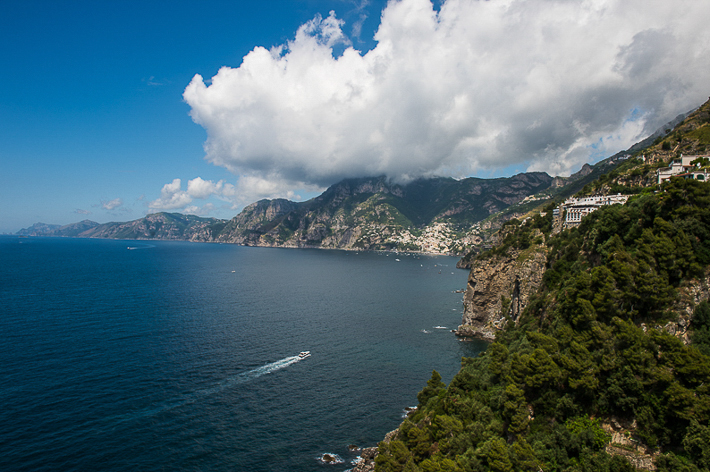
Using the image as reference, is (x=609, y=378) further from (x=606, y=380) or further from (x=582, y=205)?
(x=582, y=205)

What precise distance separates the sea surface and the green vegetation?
52.9 feet

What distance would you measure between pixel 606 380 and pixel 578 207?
1800 inches

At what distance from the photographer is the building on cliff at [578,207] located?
5950 centimetres

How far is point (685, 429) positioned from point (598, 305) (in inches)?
482

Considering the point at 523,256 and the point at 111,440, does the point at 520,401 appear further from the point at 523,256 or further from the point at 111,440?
the point at 523,256

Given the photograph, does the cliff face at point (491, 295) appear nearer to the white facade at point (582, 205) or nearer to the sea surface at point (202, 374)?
the sea surface at point (202, 374)

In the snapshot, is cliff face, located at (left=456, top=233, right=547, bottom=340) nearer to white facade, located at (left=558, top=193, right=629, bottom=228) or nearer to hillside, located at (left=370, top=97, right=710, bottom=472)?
white facade, located at (left=558, top=193, right=629, bottom=228)

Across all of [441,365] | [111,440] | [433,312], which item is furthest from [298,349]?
[433,312]

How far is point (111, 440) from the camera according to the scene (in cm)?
4125

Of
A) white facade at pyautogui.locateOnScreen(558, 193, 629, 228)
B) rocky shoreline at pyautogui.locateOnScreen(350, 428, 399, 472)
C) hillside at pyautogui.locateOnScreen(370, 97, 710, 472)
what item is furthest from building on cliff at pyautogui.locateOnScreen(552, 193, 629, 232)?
rocky shoreline at pyautogui.locateOnScreen(350, 428, 399, 472)

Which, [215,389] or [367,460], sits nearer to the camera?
[367,460]

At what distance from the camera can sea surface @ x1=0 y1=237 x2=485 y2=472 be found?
135 ft

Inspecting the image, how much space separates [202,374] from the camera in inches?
2340

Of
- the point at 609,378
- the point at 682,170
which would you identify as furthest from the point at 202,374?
the point at 682,170
